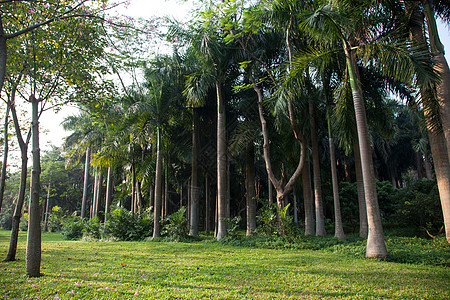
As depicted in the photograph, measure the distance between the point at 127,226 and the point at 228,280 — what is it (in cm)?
1245

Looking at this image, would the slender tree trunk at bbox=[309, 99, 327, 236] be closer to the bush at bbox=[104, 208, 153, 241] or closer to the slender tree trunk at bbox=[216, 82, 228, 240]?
the slender tree trunk at bbox=[216, 82, 228, 240]

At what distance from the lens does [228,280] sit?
558 cm

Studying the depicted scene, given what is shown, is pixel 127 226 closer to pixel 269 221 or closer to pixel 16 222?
pixel 269 221

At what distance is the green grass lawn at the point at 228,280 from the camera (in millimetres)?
4625

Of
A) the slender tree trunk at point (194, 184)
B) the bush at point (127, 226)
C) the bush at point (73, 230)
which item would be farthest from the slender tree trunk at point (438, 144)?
the bush at point (73, 230)

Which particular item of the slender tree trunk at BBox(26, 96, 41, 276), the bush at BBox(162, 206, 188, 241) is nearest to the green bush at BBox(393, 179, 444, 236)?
the bush at BBox(162, 206, 188, 241)

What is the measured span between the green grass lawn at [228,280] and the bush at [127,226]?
8591 mm

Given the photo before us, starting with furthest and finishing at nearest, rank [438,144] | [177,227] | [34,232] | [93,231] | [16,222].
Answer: [93,231]
[177,227]
[438,144]
[16,222]
[34,232]

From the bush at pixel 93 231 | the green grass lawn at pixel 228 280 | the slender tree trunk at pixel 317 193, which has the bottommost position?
the green grass lawn at pixel 228 280

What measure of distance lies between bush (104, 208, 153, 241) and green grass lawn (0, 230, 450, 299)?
859cm

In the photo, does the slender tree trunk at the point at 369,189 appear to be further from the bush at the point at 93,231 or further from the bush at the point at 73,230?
the bush at the point at 73,230

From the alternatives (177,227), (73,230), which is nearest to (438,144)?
(177,227)

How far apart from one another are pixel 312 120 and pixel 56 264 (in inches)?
478

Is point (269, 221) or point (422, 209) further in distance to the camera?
point (422, 209)
